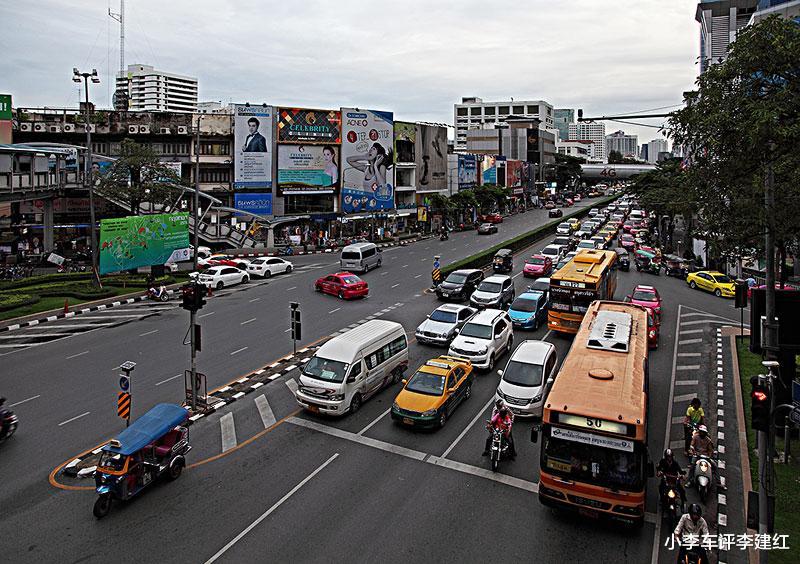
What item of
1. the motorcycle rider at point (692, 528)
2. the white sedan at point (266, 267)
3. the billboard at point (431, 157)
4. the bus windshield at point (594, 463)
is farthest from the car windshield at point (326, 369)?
the billboard at point (431, 157)

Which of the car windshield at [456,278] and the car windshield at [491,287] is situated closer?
the car windshield at [491,287]

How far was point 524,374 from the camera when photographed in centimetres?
1741

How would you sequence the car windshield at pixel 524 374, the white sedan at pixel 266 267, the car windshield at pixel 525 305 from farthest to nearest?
the white sedan at pixel 266 267
the car windshield at pixel 525 305
the car windshield at pixel 524 374

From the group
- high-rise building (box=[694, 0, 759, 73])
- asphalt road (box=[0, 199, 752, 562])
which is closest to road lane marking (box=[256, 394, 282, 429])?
asphalt road (box=[0, 199, 752, 562])

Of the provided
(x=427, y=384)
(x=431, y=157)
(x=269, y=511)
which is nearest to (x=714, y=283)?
(x=427, y=384)

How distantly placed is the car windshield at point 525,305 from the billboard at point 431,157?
50.0 meters

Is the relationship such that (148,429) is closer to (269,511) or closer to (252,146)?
(269,511)

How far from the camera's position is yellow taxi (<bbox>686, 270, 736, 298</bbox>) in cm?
3603

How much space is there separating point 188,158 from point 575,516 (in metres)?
51.9

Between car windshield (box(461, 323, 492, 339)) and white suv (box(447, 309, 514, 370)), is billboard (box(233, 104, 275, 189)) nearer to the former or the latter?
white suv (box(447, 309, 514, 370))

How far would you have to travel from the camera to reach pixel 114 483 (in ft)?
38.4

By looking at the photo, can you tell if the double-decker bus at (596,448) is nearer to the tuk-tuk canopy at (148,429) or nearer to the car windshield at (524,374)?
the car windshield at (524,374)

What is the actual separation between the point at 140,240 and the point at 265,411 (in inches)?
895

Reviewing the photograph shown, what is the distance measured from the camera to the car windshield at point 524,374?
17141 mm
